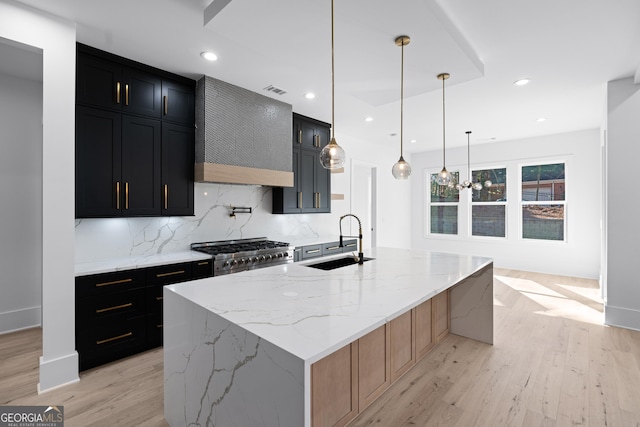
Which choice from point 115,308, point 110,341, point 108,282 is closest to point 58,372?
point 110,341

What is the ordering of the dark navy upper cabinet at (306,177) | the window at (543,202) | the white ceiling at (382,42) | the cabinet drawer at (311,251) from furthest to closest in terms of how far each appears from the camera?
the window at (543,202), the dark navy upper cabinet at (306,177), the cabinet drawer at (311,251), the white ceiling at (382,42)

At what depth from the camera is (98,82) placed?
8.67 feet

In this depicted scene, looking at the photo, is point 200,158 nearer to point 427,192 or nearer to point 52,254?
point 52,254

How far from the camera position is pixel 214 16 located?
6.37ft

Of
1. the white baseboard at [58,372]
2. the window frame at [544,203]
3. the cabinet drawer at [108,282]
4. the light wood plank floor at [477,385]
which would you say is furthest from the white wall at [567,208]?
the white baseboard at [58,372]

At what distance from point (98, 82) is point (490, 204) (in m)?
7.13

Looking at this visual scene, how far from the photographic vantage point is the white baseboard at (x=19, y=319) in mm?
3227

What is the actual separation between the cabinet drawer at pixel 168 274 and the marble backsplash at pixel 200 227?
56cm

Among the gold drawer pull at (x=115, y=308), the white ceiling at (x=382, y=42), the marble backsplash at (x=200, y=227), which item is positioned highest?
the white ceiling at (x=382, y=42)

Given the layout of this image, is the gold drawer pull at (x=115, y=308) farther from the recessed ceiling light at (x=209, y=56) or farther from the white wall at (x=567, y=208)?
the white wall at (x=567, y=208)

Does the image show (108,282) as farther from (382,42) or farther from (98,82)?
(382,42)

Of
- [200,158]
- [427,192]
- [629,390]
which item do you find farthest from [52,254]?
[427,192]

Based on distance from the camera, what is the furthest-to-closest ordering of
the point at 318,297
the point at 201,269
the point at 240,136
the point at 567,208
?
the point at 567,208, the point at 240,136, the point at 201,269, the point at 318,297

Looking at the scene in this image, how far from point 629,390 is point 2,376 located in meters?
4.89
